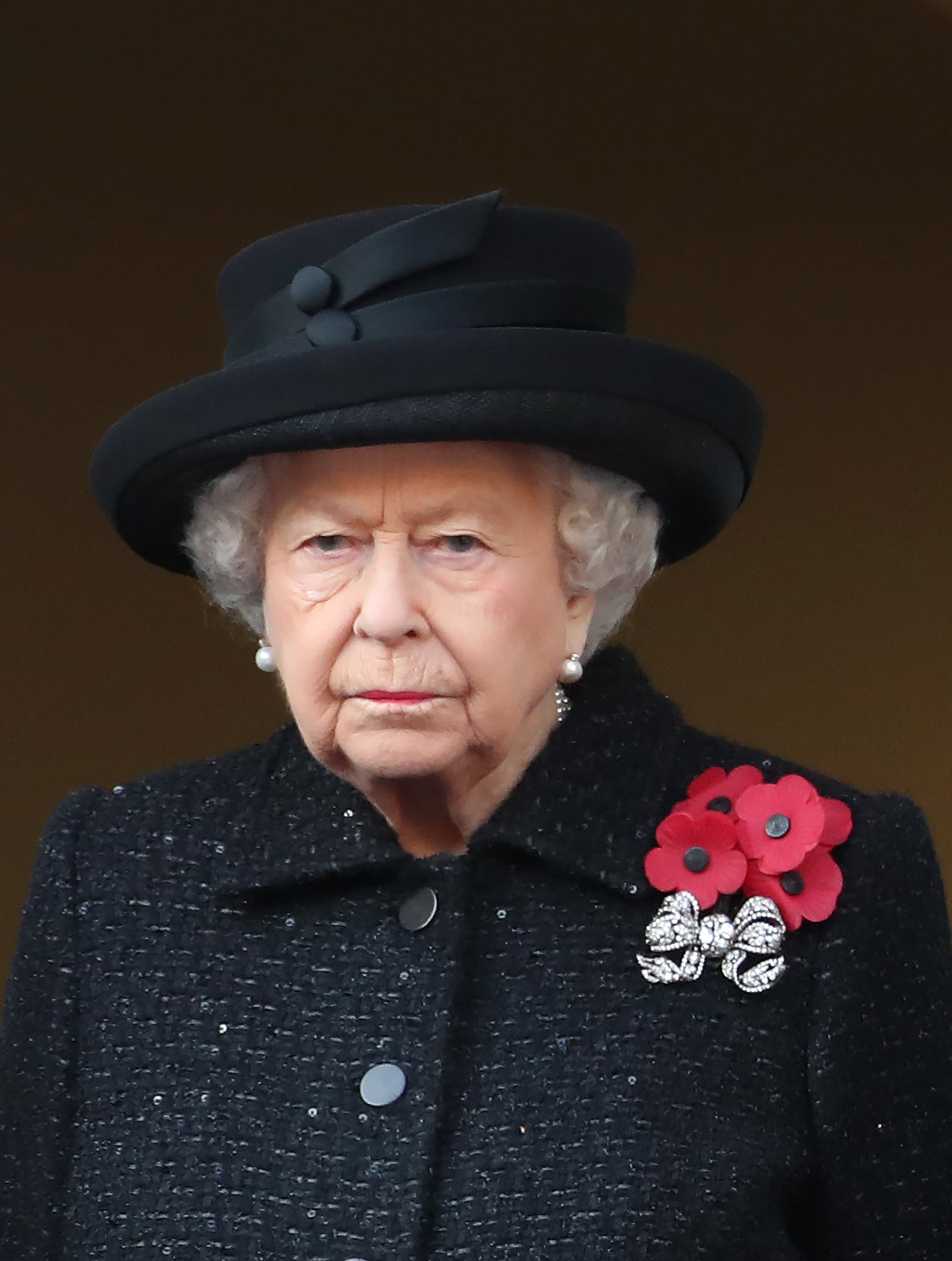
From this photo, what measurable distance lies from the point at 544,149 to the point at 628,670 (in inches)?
74.7

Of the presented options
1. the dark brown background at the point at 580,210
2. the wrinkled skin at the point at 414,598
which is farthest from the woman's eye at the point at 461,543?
the dark brown background at the point at 580,210

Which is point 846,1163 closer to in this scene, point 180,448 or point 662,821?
point 662,821

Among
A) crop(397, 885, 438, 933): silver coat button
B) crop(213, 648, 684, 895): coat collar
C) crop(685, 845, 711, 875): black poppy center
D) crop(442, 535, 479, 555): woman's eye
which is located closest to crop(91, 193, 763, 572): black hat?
crop(442, 535, 479, 555): woman's eye

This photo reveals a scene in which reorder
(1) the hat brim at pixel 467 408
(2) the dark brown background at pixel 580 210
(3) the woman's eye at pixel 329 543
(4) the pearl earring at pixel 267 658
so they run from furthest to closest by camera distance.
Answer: (2) the dark brown background at pixel 580 210 → (4) the pearl earring at pixel 267 658 → (3) the woman's eye at pixel 329 543 → (1) the hat brim at pixel 467 408

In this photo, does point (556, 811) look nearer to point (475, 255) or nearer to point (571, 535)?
point (571, 535)

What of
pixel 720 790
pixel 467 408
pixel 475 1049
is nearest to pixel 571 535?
pixel 467 408

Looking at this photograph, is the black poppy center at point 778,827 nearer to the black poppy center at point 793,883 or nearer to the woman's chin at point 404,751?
the black poppy center at point 793,883

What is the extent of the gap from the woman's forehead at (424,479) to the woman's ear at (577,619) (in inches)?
4.7

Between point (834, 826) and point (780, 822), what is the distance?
0.06 m

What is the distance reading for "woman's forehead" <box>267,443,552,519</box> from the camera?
212cm

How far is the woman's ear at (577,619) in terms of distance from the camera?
7.34 feet

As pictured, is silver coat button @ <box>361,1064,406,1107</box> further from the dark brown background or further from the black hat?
the dark brown background

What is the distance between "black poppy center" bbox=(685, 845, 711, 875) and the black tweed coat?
0.05 metres

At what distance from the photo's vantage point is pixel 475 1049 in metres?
2.17
